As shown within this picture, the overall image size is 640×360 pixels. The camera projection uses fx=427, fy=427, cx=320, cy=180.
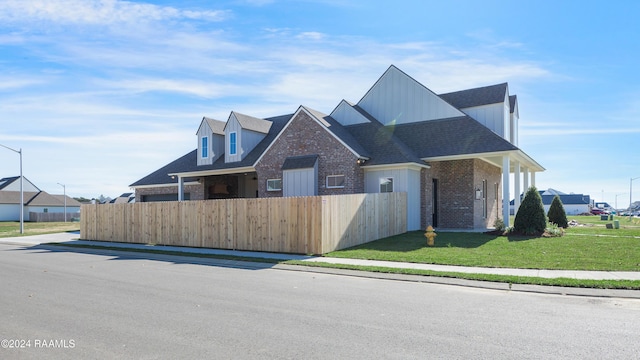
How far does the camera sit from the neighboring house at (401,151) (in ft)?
72.4

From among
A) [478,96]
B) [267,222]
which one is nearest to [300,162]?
[267,222]

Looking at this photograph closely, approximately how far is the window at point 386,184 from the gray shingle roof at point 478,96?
26.6 ft

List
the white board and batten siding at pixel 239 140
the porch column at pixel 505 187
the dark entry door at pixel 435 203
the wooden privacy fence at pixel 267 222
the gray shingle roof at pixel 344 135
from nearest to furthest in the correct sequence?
the wooden privacy fence at pixel 267 222, the porch column at pixel 505 187, the gray shingle roof at pixel 344 135, the dark entry door at pixel 435 203, the white board and batten siding at pixel 239 140

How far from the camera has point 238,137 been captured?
28594 millimetres

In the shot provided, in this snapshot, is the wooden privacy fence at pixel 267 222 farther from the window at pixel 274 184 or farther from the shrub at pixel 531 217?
the window at pixel 274 184

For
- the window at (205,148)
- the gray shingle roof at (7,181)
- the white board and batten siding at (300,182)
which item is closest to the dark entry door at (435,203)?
the white board and batten siding at (300,182)

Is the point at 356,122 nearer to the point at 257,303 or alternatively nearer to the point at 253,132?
the point at 253,132

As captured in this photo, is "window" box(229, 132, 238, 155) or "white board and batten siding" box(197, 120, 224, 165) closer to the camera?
"window" box(229, 132, 238, 155)

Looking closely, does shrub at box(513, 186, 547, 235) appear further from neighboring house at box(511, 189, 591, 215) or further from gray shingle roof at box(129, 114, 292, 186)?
neighboring house at box(511, 189, 591, 215)

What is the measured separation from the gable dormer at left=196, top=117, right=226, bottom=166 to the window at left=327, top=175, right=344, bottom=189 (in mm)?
10596

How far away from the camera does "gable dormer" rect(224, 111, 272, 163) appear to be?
28531 millimetres

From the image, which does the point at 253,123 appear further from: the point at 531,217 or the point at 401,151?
the point at 531,217

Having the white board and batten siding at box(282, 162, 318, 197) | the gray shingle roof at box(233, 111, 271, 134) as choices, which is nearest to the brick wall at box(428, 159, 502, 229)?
the white board and batten siding at box(282, 162, 318, 197)

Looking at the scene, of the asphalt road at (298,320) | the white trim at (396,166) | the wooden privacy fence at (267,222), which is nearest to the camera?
the asphalt road at (298,320)
